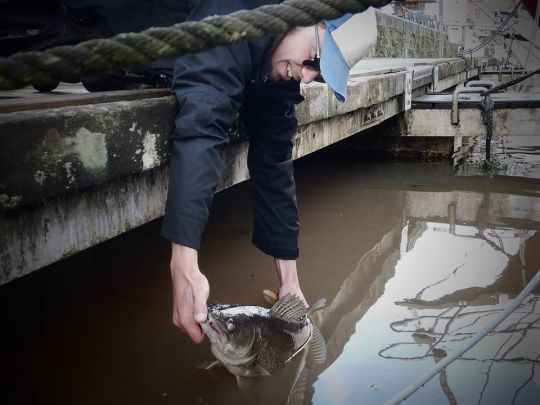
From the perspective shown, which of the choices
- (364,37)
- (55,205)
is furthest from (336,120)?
(55,205)

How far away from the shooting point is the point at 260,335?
7.74ft

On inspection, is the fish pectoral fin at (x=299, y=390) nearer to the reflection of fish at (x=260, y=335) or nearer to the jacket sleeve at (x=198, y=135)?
the reflection of fish at (x=260, y=335)

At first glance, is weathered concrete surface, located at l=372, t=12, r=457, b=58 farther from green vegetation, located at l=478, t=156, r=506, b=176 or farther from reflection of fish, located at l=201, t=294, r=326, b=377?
reflection of fish, located at l=201, t=294, r=326, b=377

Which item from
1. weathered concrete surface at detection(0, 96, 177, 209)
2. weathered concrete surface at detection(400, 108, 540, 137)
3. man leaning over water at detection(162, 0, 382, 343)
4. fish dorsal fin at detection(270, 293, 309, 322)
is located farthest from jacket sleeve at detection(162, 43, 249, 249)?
weathered concrete surface at detection(400, 108, 540, 137)

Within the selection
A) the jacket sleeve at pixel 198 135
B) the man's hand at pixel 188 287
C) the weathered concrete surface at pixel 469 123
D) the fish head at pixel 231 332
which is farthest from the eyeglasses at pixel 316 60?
the weathered concrete surface at pixel 469 123

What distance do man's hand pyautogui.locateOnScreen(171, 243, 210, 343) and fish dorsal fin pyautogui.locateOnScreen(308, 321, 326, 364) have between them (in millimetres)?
963

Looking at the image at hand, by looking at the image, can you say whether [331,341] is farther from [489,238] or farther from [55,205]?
[489,238]

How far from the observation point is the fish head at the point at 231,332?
2094mm

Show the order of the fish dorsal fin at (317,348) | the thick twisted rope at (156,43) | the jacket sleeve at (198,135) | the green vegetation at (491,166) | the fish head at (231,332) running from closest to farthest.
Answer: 1. the thick twisted rope at (156,43)
2. the jacket sleeve at (198,135)
3. the fish head at (231,332)
4. the fish dorsal fin at (317,348)
5. the green vegetation at (491,166)

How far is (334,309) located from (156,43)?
248 cm

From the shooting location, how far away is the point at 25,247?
173 cm

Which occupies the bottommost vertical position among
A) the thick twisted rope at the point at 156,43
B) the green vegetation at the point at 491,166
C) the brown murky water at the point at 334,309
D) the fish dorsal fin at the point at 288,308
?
the brown murky water at the point at 334,309

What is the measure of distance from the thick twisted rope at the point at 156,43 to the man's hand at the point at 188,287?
938 mm

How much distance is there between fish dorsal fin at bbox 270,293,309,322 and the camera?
8.30 feet
